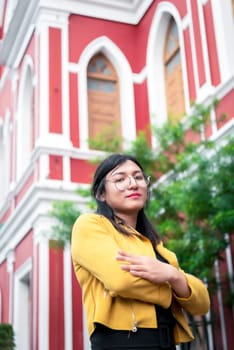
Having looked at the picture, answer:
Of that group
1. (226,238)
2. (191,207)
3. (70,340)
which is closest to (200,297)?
(191,207)

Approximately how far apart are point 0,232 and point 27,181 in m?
2.00

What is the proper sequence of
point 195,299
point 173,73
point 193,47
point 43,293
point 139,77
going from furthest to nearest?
point 139,77
point 173,73
point 43,293
point 193,47
point 195,299

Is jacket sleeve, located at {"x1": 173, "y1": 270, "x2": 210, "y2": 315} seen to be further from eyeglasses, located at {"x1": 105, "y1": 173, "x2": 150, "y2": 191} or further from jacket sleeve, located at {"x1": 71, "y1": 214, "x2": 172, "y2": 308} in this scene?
eyeglasses, located at {"x1": 105, "y1": 173, "x2": 150, "y2": 191}

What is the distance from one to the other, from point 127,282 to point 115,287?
0.13 feet

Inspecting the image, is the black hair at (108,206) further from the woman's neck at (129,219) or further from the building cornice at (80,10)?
the building cornice at (80,10)

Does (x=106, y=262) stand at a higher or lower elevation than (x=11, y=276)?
lower

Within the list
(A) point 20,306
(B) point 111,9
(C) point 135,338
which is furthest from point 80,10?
(C) point 135,338

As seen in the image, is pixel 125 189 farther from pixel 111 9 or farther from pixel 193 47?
pixel 111 9

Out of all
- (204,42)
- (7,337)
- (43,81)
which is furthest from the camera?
(43,81)

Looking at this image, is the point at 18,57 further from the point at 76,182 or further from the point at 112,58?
the point at 76,182

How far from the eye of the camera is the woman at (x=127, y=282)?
1887mm

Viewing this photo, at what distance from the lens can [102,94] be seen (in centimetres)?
1140

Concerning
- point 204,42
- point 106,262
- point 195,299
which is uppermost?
point 204,42

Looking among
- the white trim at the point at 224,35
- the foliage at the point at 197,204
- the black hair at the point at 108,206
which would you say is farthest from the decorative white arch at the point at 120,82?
the black hair at the point at 108,206
